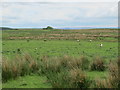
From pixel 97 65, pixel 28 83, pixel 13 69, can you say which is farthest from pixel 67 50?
pixel 28 83

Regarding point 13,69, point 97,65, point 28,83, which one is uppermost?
point 13,69

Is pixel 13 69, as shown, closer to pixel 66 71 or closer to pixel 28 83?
pixel 28 83

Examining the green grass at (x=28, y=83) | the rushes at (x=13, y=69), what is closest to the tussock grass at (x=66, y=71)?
the rushes at (x=13, y=69)

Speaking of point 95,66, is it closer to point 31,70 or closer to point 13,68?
point 31,70

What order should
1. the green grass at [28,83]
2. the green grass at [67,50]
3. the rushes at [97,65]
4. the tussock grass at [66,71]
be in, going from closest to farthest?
the tussock grass at [66,71]
the green grass at [28,83]
the rushes at [97,65]
the green grass at [67,50]

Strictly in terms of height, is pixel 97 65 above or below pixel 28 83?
above

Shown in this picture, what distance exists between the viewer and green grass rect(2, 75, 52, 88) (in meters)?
7.68

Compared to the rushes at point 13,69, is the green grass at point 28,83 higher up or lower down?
lower down

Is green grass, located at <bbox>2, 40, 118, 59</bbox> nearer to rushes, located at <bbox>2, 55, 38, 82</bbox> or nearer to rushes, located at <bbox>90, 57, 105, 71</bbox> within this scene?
rushes, located at <bbox>90, 57, 105, 71</bbox>

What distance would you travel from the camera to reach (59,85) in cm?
673

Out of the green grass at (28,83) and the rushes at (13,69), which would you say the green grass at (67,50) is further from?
the green grass at (28,83)

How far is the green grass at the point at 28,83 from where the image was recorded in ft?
25.2

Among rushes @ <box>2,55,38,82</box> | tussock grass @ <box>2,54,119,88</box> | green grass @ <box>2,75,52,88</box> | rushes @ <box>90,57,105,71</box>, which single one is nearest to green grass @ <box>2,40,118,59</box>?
rushes @ <box>90,57,105,71</box>

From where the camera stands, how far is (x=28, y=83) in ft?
26.4
